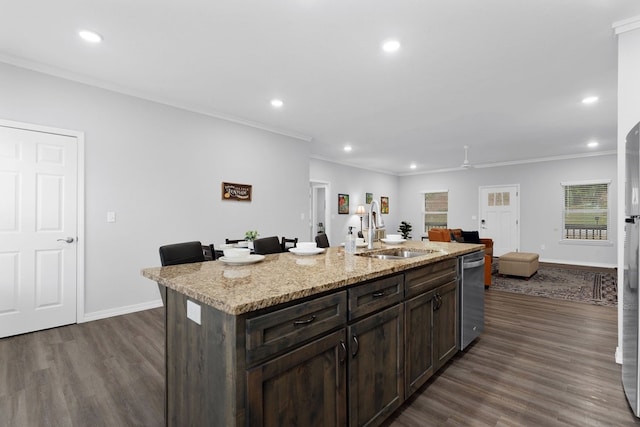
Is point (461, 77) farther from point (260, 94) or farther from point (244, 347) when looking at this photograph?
point (244, 347)

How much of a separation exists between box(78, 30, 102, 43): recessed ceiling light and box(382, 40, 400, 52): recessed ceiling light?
2.45 m

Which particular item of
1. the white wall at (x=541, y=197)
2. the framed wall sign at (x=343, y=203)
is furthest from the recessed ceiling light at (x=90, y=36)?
the white wall at (x=541, y=197)

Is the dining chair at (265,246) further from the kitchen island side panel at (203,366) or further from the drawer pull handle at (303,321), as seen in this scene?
the drawer pull handle at (303,321)

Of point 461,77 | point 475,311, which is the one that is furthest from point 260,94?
point 475,311

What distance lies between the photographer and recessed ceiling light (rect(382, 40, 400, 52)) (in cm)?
271

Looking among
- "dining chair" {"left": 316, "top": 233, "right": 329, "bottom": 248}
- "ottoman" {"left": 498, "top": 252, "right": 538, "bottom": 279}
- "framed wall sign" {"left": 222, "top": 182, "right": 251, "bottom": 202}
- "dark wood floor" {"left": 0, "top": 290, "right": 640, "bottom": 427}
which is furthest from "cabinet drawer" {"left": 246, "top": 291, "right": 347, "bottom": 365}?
"ottoman" {"left": 498, "top": 252, "right": 538, "bottom": 279}

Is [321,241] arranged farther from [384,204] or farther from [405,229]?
[405,229]

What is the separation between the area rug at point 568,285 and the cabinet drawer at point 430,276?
3.08m

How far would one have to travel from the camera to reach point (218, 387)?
1182mm

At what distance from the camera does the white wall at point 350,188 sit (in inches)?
322

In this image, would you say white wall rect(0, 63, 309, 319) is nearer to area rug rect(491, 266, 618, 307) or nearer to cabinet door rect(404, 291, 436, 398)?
cabinet door rect(404, 291, 436, 398)

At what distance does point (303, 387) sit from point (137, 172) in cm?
355

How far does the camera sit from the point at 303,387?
4.23ft

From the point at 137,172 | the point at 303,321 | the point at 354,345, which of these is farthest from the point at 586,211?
the point at 137,172
